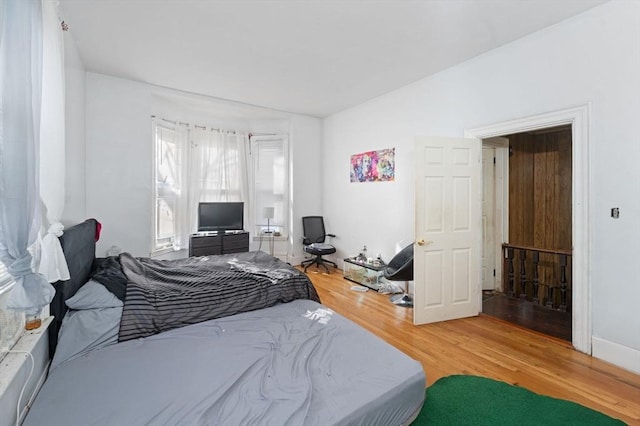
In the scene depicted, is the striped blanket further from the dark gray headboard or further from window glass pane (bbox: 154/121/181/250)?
window glass pane (bbox: 154/121/181/250)

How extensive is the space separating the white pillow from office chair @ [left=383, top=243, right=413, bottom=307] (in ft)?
9.51

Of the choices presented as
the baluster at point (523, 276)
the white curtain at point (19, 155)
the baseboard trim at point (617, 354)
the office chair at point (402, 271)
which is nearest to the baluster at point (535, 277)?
the baluster at point (523, 276)

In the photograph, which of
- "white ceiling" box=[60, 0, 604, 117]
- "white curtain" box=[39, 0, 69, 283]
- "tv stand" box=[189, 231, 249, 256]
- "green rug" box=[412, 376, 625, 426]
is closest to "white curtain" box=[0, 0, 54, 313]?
"white curtain" box=[39, 0, 69, 283]

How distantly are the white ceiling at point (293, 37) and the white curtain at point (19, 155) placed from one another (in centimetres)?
159

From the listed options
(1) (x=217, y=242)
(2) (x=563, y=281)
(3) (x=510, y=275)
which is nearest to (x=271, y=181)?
(1) (x=217, y=242)

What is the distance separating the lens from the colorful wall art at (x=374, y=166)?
4.55m

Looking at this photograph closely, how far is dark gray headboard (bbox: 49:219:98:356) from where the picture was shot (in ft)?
6.24

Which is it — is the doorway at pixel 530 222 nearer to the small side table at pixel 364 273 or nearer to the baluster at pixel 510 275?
the baluster at pixel 510 275

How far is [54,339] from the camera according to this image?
1893 mm

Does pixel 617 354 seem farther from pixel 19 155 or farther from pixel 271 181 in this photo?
pixel 271 181

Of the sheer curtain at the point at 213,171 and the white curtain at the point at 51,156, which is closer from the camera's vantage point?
the white curtain at the point at 51,156

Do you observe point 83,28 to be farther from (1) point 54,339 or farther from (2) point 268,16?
(1) point 54,339

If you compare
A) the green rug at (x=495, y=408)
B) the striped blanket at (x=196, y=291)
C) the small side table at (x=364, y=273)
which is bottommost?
the green rug at (x=495, y=408)

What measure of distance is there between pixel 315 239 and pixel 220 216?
186 centimetres
